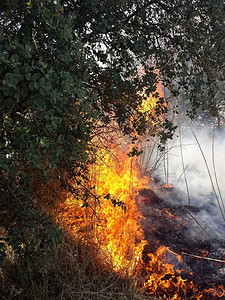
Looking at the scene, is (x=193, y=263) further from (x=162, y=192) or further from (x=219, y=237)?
(x=162, y=192)

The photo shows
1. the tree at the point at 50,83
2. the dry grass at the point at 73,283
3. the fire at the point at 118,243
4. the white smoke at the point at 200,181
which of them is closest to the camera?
the tree at the point at 50,83

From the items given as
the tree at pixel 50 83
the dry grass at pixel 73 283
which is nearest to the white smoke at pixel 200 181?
the tree at pixel 50 83

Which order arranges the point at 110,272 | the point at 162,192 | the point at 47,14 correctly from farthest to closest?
the point at 162,192, the point at 110,272, the point at 47,14

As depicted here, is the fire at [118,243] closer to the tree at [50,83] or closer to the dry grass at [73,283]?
the dry grass at [73,283]

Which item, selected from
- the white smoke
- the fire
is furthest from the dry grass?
the white smoke

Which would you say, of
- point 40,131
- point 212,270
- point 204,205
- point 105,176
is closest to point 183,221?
point 204,205

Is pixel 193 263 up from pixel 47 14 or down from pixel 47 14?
down

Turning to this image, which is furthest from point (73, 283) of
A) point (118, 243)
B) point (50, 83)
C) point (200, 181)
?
point (200, 181)

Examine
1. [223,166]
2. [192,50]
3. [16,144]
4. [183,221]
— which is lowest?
[16,144]

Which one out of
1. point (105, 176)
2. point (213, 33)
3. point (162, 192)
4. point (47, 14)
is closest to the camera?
point (47, 14)

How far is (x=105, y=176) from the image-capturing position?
4.97 meters

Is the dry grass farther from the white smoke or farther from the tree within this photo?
the white smoke

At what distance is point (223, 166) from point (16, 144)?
Result: 35.4 ft

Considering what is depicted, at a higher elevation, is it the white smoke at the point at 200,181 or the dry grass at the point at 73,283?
the white smoke at the point at 200,181
